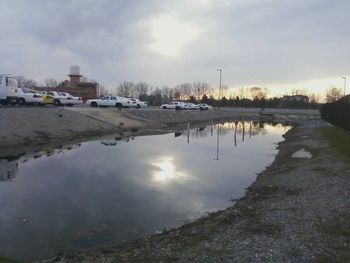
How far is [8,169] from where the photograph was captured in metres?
21.5

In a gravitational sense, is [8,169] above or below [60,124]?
below

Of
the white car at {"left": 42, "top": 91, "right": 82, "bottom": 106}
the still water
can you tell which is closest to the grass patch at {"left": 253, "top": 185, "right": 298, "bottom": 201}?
the still water

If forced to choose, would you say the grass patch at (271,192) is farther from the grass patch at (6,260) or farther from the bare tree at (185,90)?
the bare tree at (185,90)

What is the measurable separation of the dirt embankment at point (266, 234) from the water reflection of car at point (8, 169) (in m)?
10.4

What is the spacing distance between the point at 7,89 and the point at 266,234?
35276 millimetres

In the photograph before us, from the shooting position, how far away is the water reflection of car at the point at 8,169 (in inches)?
768

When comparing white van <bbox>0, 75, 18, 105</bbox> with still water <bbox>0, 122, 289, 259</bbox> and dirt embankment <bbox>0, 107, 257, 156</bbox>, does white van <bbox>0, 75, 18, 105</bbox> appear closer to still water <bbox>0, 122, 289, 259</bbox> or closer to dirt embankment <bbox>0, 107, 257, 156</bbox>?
dirt embankment <bbox>0, 107, 257, 156</bbox>

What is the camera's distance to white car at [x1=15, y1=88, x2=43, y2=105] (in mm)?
44112

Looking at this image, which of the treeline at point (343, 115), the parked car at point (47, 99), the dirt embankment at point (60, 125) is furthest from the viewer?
the parked car at point (47, 99)

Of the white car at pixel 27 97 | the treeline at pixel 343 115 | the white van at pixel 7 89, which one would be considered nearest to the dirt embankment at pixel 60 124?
the white van at pixel 7 89

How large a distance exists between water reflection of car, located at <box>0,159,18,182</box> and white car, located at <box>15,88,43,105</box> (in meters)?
21.6

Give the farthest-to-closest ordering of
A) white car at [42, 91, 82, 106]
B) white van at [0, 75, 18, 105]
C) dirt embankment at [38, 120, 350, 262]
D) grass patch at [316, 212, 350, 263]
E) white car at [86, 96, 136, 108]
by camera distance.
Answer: white car at [86, 96, 136, 108] < white car at [42, 91, 82, 106] < white van at [0, 75, 18, 105] < dirt embankment at [38, 120, 350, 262] < grass patch at [316, 212, 350, 263]

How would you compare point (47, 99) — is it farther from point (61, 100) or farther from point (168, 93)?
point (168, 93)

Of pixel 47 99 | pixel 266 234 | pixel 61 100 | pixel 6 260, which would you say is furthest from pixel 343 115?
pixel 6 260
